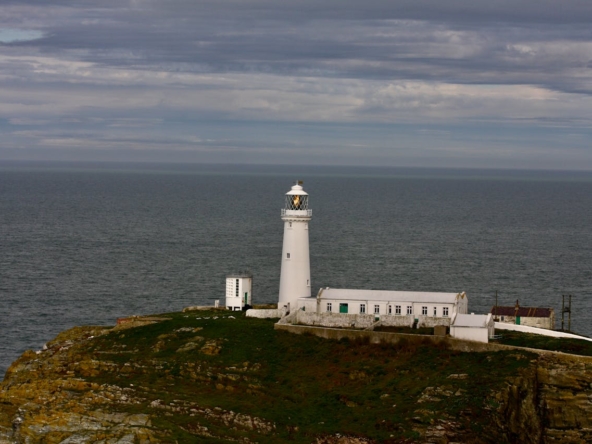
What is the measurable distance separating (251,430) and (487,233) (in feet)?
381

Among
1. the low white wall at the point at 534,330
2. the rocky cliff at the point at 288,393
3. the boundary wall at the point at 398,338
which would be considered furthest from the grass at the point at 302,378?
the low white wall at the point at 534,330

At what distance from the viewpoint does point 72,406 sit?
49.5m

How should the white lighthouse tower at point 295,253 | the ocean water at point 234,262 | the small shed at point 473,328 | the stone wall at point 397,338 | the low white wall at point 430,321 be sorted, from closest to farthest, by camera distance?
1. the stone wall at point 397,338
2. the small shed at point 473,328
3. the low white wall at point 430,321
4. the white lighthouse tower at point 295,253
5. the ocean water at point 234,262

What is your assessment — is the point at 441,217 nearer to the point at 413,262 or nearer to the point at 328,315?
the point at 413,262

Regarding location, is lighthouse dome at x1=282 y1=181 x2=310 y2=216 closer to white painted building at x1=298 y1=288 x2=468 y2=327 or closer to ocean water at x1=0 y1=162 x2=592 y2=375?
white painted building at x1=298 y1=288 x2=468 y2=327

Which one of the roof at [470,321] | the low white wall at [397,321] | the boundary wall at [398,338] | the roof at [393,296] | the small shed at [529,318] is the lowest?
the small shed at [529,318]

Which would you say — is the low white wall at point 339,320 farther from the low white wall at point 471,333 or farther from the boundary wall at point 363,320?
the low white wall at point 471,333

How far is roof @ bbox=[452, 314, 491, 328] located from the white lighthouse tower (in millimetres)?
13326

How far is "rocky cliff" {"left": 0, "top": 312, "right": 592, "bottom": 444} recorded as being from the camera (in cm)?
4762

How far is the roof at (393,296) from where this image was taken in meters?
64.8

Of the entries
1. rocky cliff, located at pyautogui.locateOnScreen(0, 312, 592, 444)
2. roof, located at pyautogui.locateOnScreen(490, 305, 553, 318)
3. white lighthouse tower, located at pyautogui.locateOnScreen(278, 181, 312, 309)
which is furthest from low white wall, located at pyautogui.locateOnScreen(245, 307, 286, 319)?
roof, located at pyautogui.locateOnScreen(490, 305, 553, 318)

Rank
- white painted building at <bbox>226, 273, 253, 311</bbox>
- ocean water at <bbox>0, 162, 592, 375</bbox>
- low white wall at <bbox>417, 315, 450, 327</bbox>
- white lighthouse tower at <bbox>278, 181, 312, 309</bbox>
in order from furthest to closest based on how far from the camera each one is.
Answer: ocean water at <bbox>0, 162, 592, 375</bbox> → white painted building at <bbox>226, 273, 253, 311</bbox> → white lighthouse tower at <bbox>278, 181, 312, 309</bbox> → low white wall at <bbox>417, 315, 450, 327</bbox>

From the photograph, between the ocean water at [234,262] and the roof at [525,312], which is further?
the ocean water at [234,262]

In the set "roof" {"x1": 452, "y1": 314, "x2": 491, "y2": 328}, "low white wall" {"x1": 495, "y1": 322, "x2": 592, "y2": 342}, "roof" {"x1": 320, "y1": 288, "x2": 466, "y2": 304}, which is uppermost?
"roof" {"x1": 320, "y1": 288, "x2": 466, "y2": 304}
